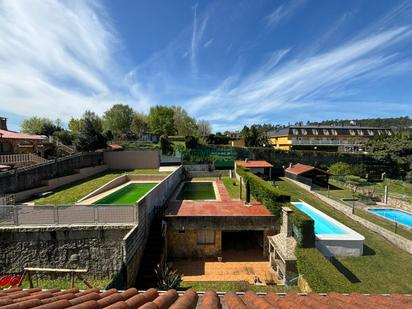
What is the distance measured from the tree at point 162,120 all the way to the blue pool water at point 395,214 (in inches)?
1918

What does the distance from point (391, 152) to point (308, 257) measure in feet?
119

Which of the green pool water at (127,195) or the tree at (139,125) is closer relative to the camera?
the green pool water at (127,195)

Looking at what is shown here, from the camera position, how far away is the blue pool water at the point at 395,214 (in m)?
16.8

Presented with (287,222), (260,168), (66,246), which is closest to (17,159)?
(66,246)

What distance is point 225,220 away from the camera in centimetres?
1249

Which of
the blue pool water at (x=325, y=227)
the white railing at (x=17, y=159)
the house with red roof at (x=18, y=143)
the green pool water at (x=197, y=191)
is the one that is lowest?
the blue pool water at (x=325, y=227)

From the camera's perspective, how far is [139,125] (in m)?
65.3

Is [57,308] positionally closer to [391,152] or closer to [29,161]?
[29,161]

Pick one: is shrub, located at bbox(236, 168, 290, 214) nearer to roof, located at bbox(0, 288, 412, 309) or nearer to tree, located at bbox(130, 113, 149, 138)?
roof, located at bbox(0, 288, 412, 309)

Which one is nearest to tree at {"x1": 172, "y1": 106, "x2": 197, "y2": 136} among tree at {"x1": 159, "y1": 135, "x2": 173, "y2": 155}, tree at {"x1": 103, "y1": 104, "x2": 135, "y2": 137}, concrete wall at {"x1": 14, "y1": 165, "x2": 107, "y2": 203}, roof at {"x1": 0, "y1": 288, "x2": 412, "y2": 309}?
tree at {"x1": 103, "y1": 104, "x2": 135, "y2": 137}

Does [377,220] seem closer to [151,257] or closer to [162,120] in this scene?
[151,257]

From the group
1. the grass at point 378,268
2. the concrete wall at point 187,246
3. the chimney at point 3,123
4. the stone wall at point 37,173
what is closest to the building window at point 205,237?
the concrete wall at point 187,246

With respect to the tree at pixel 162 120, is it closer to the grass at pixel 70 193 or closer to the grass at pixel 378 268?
the grass at pixel 70 193

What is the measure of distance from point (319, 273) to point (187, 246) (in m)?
7.41
